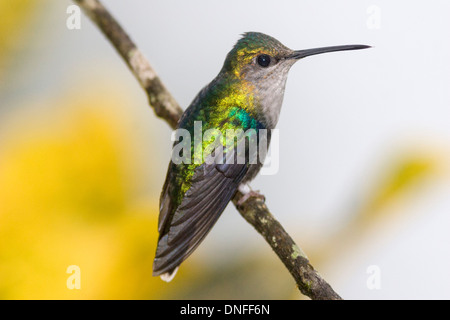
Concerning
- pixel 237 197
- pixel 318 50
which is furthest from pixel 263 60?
pixel 237 197

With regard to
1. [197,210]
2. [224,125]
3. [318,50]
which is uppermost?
[318,50]

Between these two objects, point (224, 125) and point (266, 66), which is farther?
point (266, 66)

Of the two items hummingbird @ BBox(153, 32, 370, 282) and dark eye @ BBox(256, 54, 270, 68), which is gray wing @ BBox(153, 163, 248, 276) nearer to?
hummingbird @ BBox(153, 32, 370, 282)

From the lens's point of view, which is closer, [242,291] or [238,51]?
[242,291]

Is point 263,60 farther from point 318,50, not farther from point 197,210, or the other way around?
point 197,210
